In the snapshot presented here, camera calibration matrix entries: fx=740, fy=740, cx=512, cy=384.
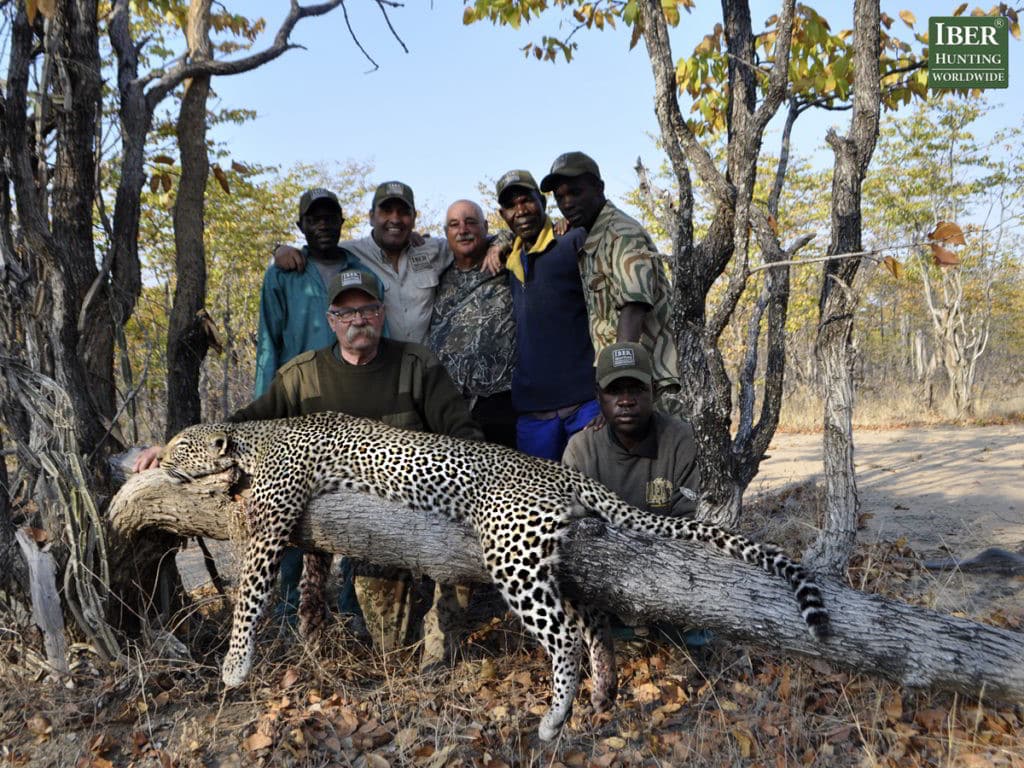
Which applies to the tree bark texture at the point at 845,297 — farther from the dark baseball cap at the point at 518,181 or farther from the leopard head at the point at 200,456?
the leopard head at the point at 200,456

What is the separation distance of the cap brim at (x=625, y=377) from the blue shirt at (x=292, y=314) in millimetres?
1811

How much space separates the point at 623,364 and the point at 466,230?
178cm

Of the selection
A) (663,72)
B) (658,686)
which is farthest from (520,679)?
(663,72)

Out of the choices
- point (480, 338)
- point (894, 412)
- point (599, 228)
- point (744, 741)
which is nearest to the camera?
point (744, 741)

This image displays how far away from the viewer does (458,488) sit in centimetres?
394

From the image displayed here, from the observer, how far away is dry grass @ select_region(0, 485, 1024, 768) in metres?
3.42

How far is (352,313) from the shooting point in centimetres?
430

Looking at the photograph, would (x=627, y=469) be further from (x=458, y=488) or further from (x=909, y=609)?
(x=909, y=609)

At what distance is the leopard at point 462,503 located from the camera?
11.9ft

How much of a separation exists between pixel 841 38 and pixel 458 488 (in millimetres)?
4403

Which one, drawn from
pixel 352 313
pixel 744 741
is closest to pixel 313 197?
pixel 352 313

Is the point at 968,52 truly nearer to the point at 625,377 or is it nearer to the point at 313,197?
the point at 625,377

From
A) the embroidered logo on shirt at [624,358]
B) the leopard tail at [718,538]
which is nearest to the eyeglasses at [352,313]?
the embroidered logo on shirt at [624,358]

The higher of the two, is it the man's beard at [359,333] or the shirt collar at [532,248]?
the shirt collar at [532,248]
